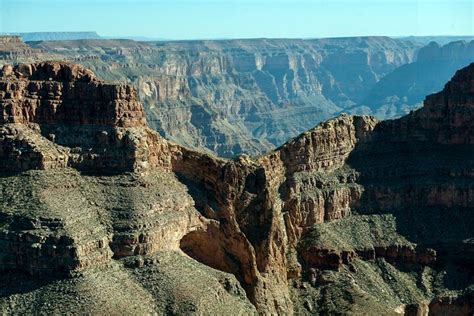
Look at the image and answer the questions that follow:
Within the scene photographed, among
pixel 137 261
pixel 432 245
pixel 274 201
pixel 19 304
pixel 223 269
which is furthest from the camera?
pixel 432 245

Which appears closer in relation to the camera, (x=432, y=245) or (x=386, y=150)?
(x=432, y=245)

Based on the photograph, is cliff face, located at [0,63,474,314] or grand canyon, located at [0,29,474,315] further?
cliff face, located at [0,63,474,314]

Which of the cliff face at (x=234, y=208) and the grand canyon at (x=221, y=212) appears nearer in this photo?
the grand canyon at (x=221, y=212)

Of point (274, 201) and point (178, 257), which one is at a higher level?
point (274, 201)

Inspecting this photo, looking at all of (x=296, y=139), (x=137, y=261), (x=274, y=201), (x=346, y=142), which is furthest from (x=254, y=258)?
(x=346, y=142)

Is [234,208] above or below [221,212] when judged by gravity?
above

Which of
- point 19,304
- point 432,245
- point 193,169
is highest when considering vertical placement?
point 193,169

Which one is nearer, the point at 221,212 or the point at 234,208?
the point at 221,212

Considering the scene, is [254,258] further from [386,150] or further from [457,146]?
[457,146]
